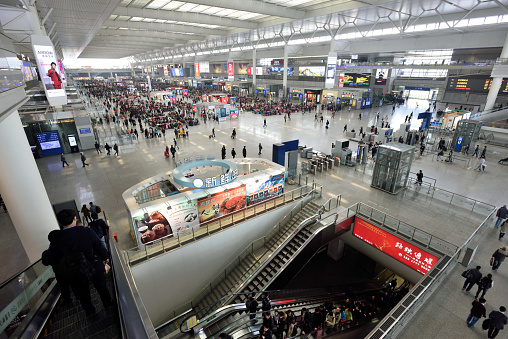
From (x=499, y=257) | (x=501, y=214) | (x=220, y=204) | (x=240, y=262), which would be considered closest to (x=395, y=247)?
(x=499, y=257)

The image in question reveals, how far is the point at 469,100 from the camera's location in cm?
3706

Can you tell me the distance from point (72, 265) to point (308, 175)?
13.6 meters

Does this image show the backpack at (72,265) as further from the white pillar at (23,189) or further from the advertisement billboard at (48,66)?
the advertisement billboard at (48,66)

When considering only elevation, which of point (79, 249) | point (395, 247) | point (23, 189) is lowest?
point (395, 247)

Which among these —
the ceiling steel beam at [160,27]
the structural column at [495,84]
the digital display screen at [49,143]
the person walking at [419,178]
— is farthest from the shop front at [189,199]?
the structural column at [495,84]

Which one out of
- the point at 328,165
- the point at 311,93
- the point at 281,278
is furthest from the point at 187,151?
the point at 311,93

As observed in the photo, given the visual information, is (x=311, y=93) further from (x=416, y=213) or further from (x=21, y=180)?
(x=21, y=180)

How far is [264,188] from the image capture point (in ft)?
39.1

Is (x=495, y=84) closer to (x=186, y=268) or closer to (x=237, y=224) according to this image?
(x=237, y=224)

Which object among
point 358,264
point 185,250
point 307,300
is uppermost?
point 185,250

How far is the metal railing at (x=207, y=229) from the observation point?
854 centimetres

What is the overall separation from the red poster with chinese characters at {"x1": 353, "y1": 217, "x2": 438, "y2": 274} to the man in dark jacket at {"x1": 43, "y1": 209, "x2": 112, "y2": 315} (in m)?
10.2

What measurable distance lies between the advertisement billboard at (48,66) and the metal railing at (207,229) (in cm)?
861

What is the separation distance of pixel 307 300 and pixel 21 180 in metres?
10.3
